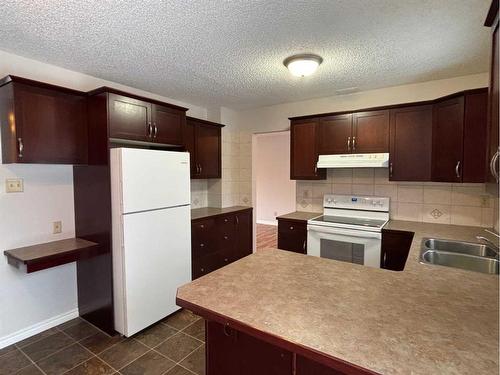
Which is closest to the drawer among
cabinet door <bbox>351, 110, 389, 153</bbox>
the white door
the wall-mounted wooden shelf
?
cabinet door <bbox>351, 110, 389, 153</bbox>

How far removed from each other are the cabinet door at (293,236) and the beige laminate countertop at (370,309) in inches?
61.4

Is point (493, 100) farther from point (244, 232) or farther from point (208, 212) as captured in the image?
point (244, 232)

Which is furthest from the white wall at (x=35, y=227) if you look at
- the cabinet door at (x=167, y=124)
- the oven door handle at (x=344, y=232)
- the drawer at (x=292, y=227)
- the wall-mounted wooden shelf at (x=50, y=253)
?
the oven door handle at (x=344, y=232)

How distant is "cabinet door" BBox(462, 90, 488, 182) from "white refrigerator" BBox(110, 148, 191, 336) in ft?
8.67

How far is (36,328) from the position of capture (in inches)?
96.0

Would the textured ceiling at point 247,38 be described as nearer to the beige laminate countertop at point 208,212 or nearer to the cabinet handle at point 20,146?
the cabinet handle at point 20,146

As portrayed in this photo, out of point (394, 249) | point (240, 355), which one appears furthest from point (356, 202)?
point (240, 355)

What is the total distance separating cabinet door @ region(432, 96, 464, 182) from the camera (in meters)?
2.51

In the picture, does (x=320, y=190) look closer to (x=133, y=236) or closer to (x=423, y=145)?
(x=423, y=145)

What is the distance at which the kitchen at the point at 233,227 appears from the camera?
41.5 inches

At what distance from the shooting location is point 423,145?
2811 mm

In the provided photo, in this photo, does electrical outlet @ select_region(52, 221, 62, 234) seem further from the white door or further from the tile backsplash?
the tile backsplash

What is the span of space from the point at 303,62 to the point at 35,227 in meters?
2.75

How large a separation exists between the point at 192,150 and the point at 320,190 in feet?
5.84
